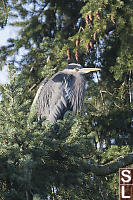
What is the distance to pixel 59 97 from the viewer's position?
5.19 m

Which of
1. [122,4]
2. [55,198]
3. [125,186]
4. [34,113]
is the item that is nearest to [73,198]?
[55,198]

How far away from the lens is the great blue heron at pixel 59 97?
505 centimetres

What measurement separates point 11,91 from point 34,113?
0.83 feet

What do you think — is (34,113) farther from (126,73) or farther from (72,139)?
(126,73)

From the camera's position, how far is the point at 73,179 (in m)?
3.18

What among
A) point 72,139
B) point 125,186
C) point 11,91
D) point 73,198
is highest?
point 11,91
